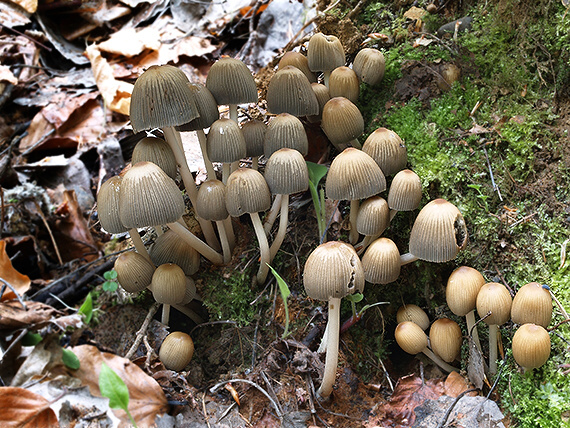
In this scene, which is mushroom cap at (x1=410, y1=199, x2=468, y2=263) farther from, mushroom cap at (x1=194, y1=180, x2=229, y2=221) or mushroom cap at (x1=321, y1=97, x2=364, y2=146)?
mushroom cap at (x1=194, y1=180, x2=229, y2=221)

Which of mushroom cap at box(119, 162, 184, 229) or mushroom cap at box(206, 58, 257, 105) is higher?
mushroom cap at box(206, 58, 257, 105)

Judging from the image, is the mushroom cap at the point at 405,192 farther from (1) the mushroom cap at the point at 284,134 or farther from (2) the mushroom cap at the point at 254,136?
(2) the mushroom cap at the point at 254,136

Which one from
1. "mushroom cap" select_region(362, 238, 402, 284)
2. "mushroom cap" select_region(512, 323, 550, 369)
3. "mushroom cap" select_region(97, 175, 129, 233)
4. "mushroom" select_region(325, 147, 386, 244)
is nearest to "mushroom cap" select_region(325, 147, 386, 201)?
"mushroom" select_region(325, 147, 386, 244)

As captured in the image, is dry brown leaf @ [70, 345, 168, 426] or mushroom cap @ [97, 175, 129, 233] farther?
mushroom cap @ [97, 175, 129, 233]

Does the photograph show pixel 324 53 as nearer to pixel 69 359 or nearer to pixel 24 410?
pixel 69 359

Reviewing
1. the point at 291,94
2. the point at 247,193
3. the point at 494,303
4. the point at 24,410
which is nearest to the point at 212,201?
the point at 247,193

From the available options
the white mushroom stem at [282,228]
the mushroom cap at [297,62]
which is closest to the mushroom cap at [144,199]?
the white mushroom stem at [282,228]

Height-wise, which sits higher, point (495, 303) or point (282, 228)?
point (282, 228)
